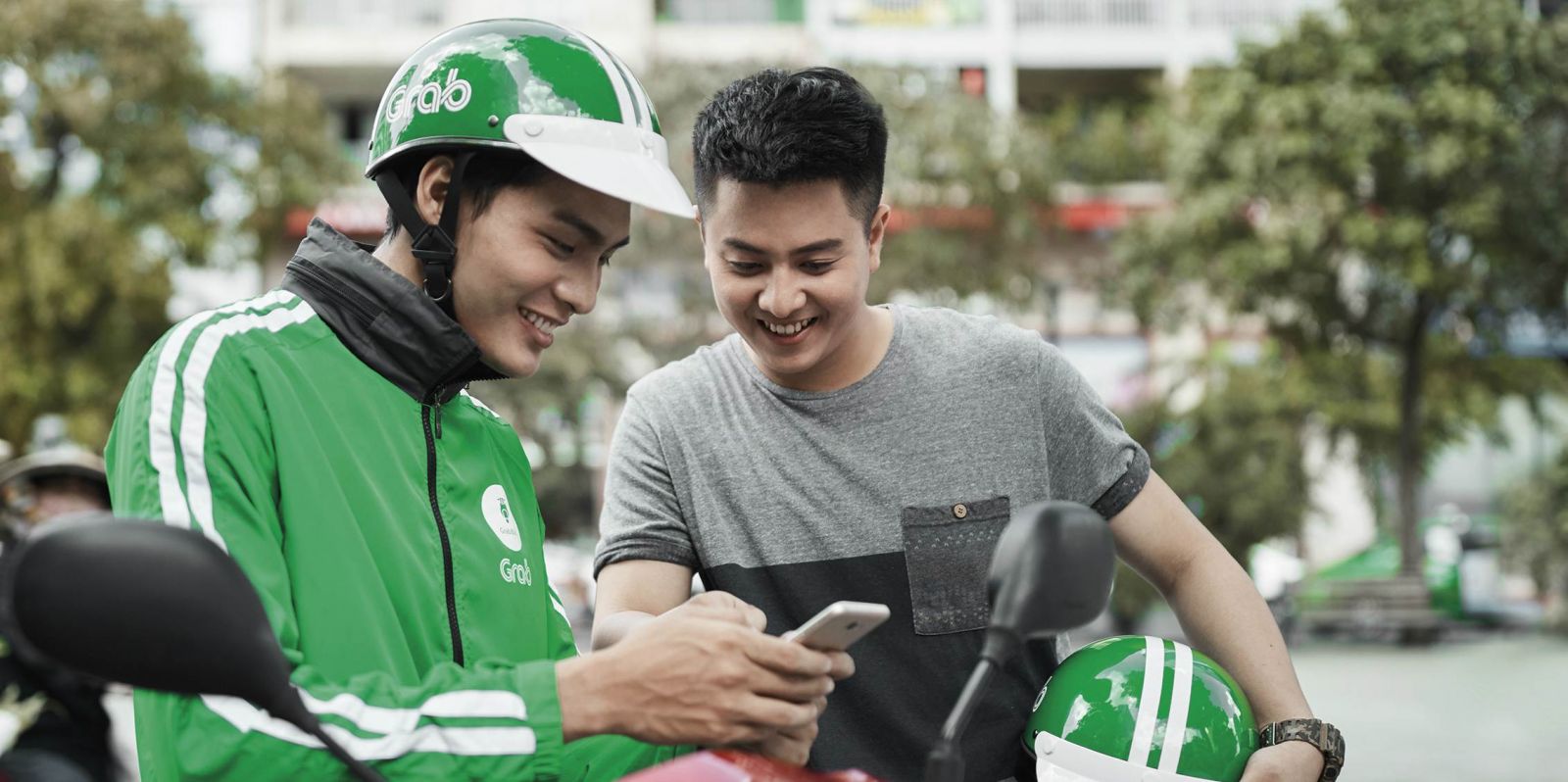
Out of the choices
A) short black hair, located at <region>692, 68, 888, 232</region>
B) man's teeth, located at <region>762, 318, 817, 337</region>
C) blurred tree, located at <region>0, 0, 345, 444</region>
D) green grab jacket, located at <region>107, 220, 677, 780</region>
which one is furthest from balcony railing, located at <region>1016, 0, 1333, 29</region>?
green grab jacket, located at <region>107, 220, 677, 780</region>

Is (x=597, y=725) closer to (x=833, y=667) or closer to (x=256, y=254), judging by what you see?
(x=833, y=667)

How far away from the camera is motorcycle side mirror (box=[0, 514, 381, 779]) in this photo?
4.87 ft

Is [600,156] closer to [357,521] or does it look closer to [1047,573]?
[357,521]

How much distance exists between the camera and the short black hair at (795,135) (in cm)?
307

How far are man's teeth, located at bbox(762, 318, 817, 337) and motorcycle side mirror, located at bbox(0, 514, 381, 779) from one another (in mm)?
1609

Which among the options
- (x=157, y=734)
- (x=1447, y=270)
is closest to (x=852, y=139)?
(x=157, y=734)

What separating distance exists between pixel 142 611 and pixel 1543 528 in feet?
98.3

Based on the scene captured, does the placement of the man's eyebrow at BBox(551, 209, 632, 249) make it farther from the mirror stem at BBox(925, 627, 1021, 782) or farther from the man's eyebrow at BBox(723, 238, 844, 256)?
the mirror stem at BBox(925, 627, 1021, 782)

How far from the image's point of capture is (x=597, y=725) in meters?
1.99

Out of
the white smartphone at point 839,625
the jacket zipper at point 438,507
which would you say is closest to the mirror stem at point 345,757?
the white smartphone at point 839,625

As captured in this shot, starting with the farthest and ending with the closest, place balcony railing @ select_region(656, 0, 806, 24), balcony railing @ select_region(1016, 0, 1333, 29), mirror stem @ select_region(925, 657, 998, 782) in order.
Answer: balcony railing @ select_region(656, 0, 806, 24) < balcony railing @ select_region(1016, 0, 1333, 29) < mirror stem @ select_region(925, 657, 998, 782)

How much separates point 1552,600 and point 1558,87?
31.2 feet

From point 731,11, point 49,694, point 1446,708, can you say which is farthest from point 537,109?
point 731,11

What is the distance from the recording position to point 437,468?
2.55 meters
